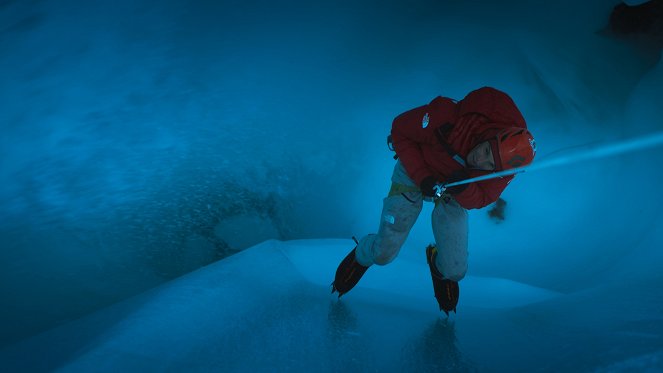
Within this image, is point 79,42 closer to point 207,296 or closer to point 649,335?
point 207,296

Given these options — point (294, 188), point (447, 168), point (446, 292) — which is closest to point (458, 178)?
point (447, 168)

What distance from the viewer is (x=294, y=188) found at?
2574 millimetres

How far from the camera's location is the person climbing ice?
3.80 feet

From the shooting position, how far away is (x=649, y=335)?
82cm

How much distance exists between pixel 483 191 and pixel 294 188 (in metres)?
1.49

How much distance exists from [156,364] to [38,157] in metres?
1.40

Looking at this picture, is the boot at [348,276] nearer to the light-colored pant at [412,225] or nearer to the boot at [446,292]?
the light-colored pant at [412,225]

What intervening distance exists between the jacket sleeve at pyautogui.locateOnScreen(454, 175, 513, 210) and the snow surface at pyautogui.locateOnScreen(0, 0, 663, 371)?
426 millimetres

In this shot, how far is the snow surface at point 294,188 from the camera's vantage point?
1.09 metres

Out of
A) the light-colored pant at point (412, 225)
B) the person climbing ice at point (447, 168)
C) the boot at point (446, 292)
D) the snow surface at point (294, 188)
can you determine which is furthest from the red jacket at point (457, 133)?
the snow surface at point (294, 188)

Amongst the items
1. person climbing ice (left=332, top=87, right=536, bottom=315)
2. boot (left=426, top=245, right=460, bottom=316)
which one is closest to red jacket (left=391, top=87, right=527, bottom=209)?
person climbing ice (left=332, top=87, right=536, bottom=315)

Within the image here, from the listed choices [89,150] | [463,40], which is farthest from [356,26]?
[89,150]

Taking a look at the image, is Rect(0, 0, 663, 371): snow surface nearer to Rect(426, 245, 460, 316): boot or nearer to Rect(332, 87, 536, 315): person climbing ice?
Rect(426, 245, 460, 316): boot

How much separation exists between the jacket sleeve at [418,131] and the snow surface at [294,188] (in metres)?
0.56
